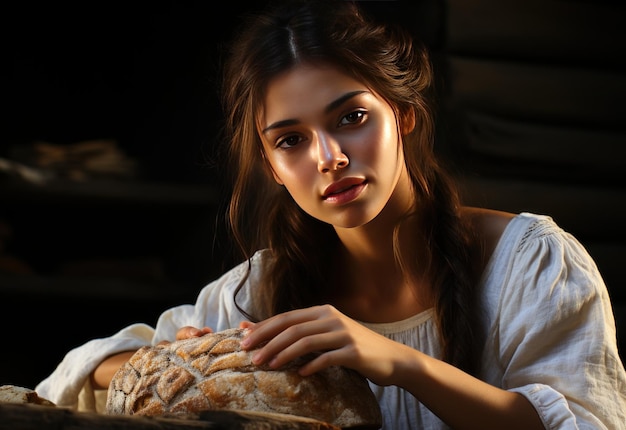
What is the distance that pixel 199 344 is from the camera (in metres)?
1.42

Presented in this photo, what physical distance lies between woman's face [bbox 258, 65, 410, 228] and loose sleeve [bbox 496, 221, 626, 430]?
1.19ft

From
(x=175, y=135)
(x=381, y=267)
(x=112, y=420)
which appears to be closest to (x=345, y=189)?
(x=381, y=267)

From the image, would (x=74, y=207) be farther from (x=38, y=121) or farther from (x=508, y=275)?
(x=508, y=275)

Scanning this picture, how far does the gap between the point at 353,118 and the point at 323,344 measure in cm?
60

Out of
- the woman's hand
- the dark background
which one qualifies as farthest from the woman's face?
the dark background

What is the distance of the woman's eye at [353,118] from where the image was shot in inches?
70.1

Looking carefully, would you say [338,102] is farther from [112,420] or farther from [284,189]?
[112,420]

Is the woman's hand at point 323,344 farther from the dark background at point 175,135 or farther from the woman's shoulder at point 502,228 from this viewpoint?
the dark background at point 175,135

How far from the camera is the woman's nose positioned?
5.66 feet

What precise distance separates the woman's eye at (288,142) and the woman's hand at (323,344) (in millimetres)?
533

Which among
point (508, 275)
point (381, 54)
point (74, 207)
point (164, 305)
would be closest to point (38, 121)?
point (74, 207)

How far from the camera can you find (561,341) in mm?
1722

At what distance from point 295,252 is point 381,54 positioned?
0.56m

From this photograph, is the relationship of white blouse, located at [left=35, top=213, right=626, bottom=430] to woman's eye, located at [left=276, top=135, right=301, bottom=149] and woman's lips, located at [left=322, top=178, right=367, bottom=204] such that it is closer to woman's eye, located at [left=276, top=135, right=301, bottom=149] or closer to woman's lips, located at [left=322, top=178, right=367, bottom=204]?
woman's lips, located at [left=322, top=178, right=367, bottom=204]
